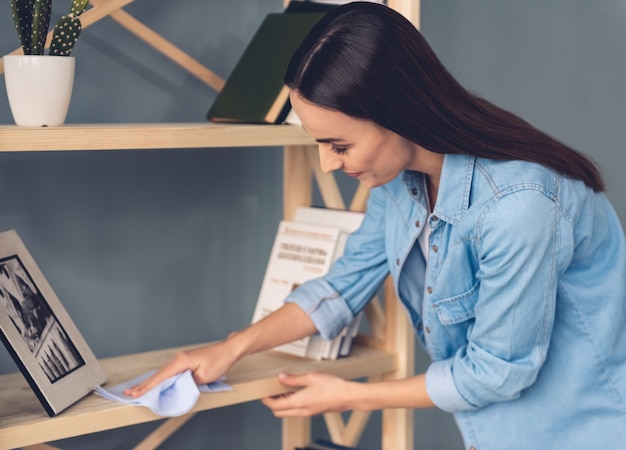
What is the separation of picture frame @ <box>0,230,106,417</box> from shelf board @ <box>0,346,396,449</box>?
0.10 feet

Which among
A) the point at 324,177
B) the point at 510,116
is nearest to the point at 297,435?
the point at 324,177

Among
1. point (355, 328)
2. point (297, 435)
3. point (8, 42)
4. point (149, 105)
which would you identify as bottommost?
point (297, 435)

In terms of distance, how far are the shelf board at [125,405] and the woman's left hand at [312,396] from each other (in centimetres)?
3

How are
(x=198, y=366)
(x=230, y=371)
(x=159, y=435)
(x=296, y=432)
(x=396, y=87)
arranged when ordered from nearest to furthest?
(x=396, y=87) < (x=198, y=366) < (x=230, y=371) < (x=159, y=435) < (x=296, y=432)

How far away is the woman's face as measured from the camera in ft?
4.37

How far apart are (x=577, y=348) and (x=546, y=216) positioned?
255mm

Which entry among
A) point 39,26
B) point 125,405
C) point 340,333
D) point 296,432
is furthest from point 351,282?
point 39,26

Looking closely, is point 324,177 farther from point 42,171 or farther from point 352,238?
point 42,171

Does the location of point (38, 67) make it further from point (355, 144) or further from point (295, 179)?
point (295, 179)

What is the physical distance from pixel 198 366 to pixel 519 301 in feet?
1.77

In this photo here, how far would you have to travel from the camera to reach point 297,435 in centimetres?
212

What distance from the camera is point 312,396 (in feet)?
5.23

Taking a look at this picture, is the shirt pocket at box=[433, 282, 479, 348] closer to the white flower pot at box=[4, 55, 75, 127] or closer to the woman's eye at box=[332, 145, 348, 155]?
the woman's eye at box=[332, 145, 348, 155]

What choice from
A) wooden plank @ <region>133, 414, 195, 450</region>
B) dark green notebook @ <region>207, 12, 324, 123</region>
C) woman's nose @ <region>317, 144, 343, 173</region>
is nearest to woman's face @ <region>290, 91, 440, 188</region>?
woman's nose @ <region>317, 144, 343, 173</region>
